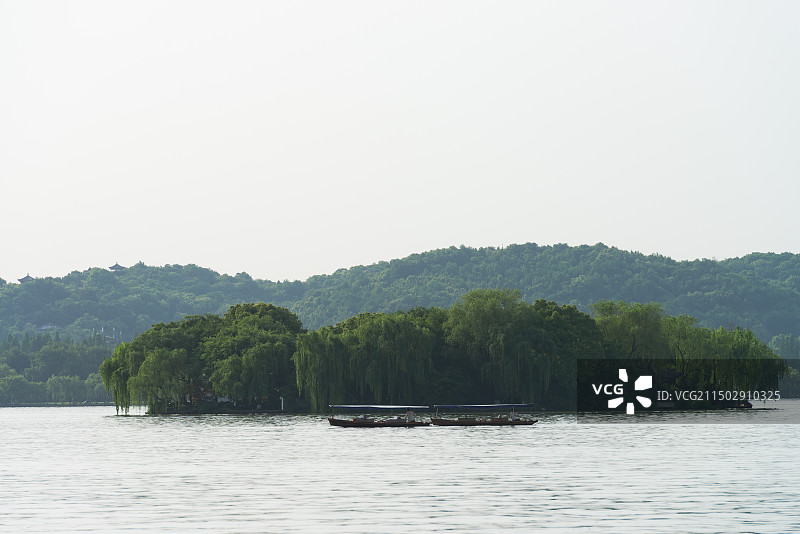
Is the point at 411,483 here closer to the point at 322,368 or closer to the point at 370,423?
the point at 370,423

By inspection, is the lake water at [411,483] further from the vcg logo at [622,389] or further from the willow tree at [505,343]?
the vcg logo at [622,389]

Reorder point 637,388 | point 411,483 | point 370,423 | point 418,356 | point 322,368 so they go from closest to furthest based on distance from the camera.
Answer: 1. point 411,483
2. point 370,423
3. point 322,368
4. point 418,356
5. point 637,388

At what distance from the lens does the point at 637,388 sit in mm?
107000

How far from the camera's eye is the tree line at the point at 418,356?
97875mm

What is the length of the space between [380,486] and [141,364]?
68780 millimetres

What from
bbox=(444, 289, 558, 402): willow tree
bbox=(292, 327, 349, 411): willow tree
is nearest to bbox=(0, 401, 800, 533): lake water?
bbox=(292, 327, 349, 411): willow tree

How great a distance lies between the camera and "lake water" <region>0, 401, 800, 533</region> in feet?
96.8

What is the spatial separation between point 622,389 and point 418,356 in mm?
22265

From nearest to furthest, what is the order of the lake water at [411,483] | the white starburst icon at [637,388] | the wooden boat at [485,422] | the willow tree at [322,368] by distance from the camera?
1. the lake water at [411,483]
2. the wooden boat at [485,422]
3. the willow tree at [322,368]
4. the white starburst icon at [637,388]

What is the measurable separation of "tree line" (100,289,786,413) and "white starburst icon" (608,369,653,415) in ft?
6.39

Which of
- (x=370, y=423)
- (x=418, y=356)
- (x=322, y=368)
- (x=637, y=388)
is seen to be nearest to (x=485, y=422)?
(x=370, y=423)

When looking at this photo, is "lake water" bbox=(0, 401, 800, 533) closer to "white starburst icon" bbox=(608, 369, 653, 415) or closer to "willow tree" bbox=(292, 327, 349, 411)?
"willow tree" bbox=(292, 327, 349, 411)

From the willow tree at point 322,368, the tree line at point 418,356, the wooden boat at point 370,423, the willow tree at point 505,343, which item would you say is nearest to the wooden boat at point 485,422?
the wooden boat at point 370,423

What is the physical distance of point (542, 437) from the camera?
66250mm
